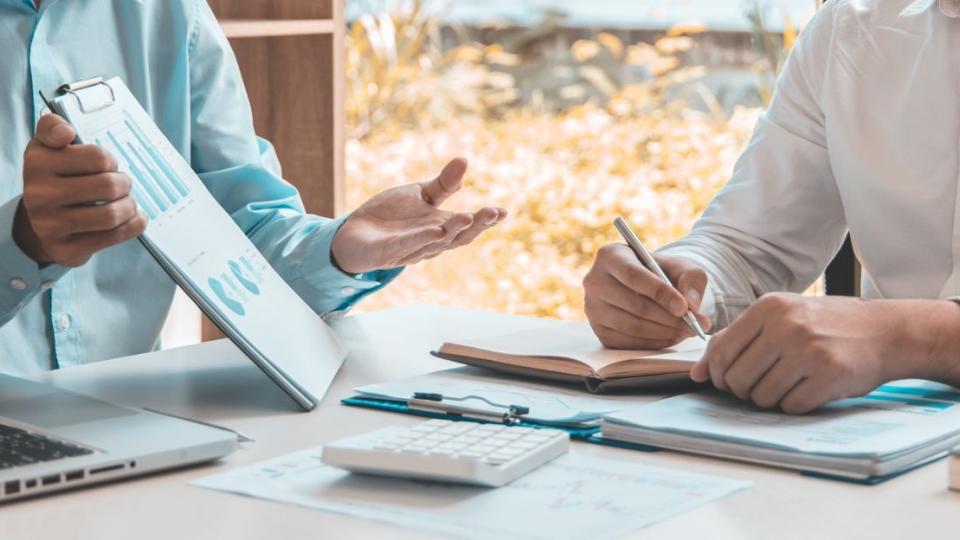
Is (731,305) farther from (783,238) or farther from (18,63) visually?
(18,63)

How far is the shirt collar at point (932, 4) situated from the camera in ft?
4.79

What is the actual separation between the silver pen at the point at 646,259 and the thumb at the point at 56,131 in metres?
0.52

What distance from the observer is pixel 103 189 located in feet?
3.16

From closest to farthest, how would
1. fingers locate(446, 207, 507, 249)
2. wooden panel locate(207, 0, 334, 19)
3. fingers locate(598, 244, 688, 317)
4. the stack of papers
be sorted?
the stack of papers
fingers locate(598, 244, 688, 317)
fingers locate(446, 207, 507, 249)
wooden panel locate(207, 0, 334, 19)

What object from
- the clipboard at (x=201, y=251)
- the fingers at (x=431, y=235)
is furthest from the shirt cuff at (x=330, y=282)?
the clipboard at (x=201, y=251)

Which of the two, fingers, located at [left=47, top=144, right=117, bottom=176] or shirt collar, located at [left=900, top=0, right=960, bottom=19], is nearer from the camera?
fingers, located at [left=47, top=144, right=117, bottom=176]

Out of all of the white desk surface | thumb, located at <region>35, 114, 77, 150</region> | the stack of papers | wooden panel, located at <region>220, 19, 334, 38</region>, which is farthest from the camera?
wooden panel, located at <region>220, 19, 334, 38</region>

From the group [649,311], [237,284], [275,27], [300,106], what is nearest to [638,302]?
[649,311]

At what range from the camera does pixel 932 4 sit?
150cm

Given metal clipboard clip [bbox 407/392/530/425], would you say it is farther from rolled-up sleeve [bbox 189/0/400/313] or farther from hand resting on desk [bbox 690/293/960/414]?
rolled-up sleeve [bbox 189/0/400/313]

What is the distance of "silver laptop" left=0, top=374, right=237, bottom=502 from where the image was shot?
0.84m

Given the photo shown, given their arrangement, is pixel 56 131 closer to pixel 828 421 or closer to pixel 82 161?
pixel 82 161

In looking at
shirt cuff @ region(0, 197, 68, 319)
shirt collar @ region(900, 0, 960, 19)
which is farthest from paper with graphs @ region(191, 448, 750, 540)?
shirt collar @ region(900, 0, 960, 19)

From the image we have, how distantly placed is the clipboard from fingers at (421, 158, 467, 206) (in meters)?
0.25
